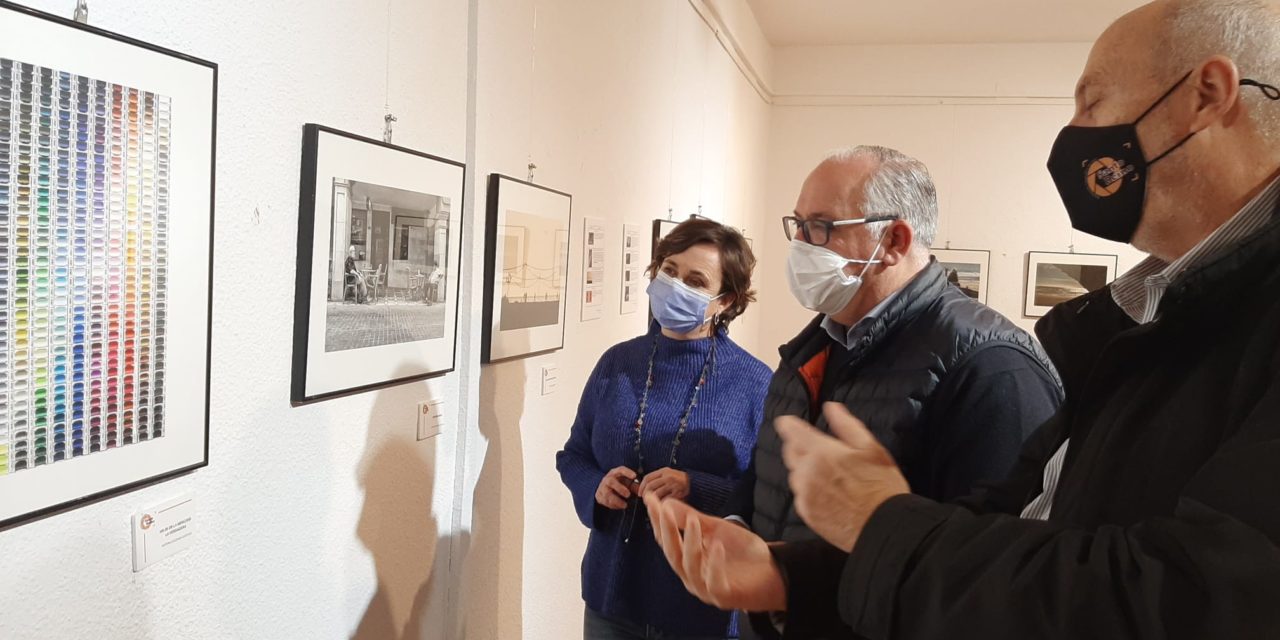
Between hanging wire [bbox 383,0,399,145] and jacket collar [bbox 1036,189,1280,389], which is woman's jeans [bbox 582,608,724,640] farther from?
jacket collar [bbox 1036,189,1280,389]

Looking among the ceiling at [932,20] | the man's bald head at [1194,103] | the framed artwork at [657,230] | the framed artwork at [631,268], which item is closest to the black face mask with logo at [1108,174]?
the man's bald head at [1194,103]

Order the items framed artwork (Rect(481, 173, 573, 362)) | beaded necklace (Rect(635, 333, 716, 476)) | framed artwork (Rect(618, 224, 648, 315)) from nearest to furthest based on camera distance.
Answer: beaded necklace (Rect(635, 333, 716, 476)) → framed artwork (Rect(481, 173, 573, 362)) → framed artwork (Rect(618, 224, 648, 315))

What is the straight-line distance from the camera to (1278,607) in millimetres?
643

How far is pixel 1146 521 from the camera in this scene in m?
0.75

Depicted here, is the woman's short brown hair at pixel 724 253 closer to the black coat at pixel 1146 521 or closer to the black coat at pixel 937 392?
the black coat at pixel 937 392

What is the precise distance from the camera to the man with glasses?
1413 mm

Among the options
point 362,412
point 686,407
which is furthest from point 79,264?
point 686,407

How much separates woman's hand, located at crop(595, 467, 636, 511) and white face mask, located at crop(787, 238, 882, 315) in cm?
70

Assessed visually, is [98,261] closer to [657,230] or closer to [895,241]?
[895,241]

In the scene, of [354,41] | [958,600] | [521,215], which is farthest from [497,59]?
[958,600]

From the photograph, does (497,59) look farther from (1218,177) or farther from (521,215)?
(1218,177)

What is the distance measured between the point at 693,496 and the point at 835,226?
0.80 m

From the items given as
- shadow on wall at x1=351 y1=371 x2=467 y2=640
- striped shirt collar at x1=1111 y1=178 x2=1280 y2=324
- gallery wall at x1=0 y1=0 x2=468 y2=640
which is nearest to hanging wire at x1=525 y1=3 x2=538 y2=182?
gallery wall at x1=0 y1=0 x2=468 y2=640

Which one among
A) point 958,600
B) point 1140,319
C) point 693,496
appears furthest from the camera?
point 693,496
